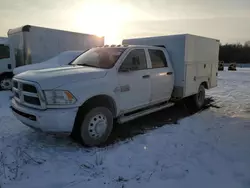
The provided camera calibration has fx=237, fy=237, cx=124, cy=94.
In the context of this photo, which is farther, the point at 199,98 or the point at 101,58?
the point at 199,98

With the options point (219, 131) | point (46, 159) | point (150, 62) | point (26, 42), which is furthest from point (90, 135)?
point (26, 42)

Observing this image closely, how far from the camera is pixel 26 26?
1034 cm

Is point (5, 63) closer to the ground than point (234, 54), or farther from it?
closer to the ground

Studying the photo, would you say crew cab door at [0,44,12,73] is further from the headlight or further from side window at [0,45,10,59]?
the headlight

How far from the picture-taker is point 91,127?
4402 millimetres

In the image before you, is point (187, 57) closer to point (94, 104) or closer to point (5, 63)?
point (94, 104)

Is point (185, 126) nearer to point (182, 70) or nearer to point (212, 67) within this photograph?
point (182, 70)

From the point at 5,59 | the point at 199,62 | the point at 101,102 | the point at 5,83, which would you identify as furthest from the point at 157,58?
the point at 5,59

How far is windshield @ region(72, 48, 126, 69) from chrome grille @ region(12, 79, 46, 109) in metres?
1.46

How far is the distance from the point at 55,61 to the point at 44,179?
25.7 feet

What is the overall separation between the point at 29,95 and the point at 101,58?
1775 mm

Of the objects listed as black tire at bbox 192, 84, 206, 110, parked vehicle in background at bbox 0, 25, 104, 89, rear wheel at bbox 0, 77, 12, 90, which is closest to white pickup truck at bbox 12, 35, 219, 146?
black tire at bbox 192, 84, 206, 110

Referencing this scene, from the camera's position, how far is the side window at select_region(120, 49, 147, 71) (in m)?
5.04

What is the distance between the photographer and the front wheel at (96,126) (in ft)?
14.0
